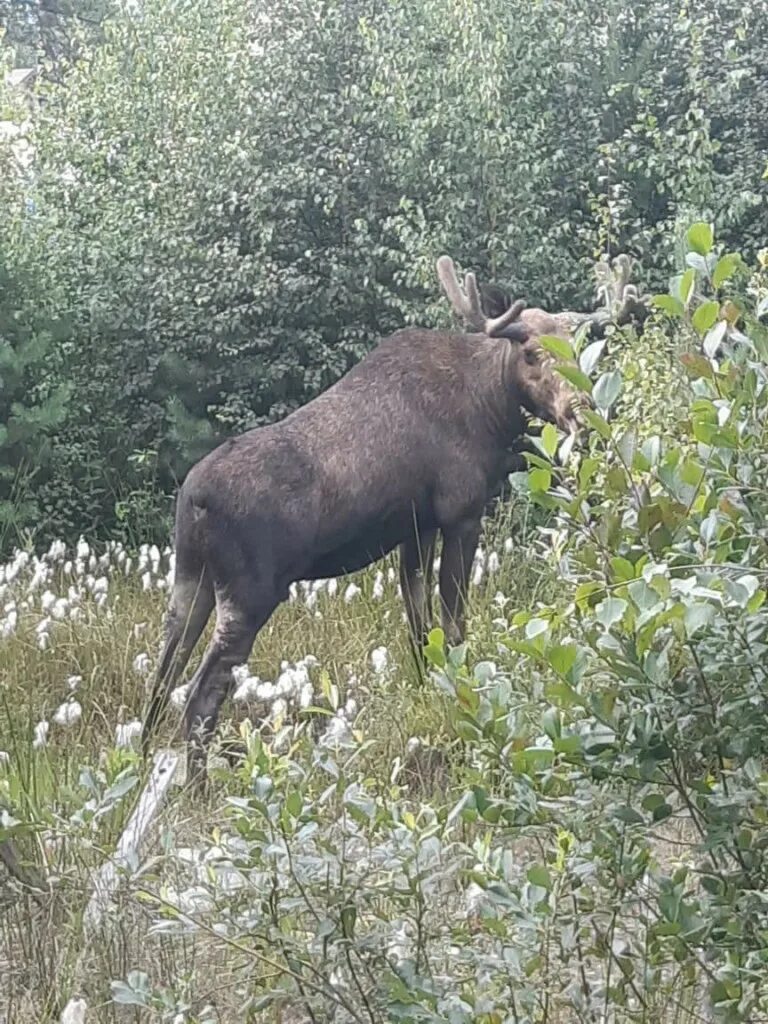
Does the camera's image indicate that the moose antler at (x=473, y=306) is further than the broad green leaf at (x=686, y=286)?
Yes

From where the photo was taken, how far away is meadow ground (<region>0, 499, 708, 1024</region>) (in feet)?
9.10

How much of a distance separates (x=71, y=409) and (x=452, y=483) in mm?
4918

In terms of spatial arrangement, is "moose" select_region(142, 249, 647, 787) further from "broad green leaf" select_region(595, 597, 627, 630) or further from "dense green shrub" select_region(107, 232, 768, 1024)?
"broad green leaf" select_region(595, 597, 627, 630)

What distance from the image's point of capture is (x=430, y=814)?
2.60 meters

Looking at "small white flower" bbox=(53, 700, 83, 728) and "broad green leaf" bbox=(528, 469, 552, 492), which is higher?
"broad green leaf" bbox=(528, 469, 552, 492)

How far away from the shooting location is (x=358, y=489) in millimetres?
6191

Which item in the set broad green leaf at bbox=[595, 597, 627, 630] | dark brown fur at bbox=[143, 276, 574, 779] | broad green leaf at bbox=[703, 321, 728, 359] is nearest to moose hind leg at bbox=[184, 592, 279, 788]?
dark brown fur at bbox=[143, 276, 574, 779]

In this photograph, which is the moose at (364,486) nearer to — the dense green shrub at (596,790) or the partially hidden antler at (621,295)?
the partially hidden antler at (621,295)

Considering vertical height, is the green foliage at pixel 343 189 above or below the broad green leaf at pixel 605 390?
below

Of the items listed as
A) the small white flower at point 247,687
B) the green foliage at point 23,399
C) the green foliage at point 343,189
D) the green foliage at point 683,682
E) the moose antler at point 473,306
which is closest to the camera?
the green foliage at point 683,682

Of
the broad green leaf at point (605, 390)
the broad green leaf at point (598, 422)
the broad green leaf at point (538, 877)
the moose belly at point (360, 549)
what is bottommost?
the moose belly at point (360, 549)

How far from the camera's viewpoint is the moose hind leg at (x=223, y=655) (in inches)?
230

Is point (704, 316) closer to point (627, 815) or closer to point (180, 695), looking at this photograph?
point (627, 815)

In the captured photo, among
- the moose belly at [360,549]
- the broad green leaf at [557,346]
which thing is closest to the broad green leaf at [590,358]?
the broad green leaf at [557,346]
